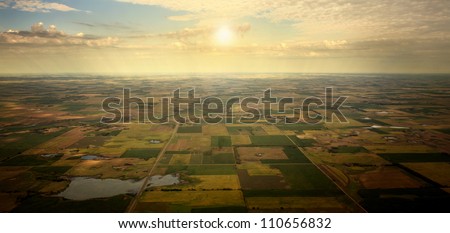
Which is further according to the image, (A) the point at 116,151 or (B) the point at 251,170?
(A) the point at 116,151

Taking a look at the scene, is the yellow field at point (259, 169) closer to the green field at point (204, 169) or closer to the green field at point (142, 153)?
the green field at point (204, 169)

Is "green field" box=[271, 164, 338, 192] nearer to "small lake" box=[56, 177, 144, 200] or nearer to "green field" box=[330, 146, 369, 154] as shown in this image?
"green field" box=[330, 146, 369, 154]

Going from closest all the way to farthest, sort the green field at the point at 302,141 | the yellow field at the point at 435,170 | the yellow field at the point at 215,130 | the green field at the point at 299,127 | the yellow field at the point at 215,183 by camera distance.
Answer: the yellow field at the point at 215,183 < the yellow field at the point at 435,170 < the green field at the point at 302,141 < the yellow field at the point at 215,130 < the green field at the point at 299,127

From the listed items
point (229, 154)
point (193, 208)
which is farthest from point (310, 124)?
point (193, 208)

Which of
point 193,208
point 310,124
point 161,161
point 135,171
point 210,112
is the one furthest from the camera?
point 210,112

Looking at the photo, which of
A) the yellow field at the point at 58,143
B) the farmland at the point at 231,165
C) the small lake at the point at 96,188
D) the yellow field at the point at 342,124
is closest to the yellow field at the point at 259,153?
the farmland at the point at 231,165

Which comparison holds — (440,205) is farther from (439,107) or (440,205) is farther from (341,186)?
(439,107)

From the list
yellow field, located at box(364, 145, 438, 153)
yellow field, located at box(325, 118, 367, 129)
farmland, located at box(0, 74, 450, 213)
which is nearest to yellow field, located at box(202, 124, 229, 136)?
farmland, located at box(0, 74, 450, 213)
